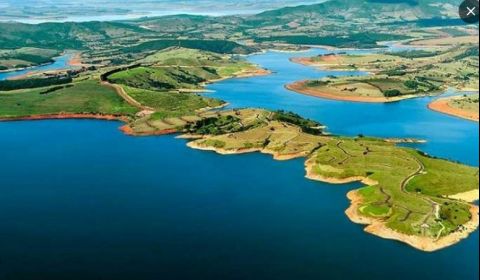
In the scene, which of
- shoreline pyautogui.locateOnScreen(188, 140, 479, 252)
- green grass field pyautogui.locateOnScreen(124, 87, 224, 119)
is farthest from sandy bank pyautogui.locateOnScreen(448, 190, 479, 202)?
green grass field pyautogui.locateOnScreen(124, 87, 224, 119)

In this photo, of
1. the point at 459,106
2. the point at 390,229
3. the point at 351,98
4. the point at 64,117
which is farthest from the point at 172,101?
the point at 390,229

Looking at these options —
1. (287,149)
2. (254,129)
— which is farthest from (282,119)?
(287,149)

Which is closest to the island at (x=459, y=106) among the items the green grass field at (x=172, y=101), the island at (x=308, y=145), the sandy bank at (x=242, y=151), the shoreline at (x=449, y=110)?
the shoreline at (x=449, y=110)

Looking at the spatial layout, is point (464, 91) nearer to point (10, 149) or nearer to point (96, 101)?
point (96, 101)

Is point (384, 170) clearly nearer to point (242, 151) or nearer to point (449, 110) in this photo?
point (242, 151)

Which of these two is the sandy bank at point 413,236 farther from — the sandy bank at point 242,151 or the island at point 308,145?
the sandy bank at point 242,151

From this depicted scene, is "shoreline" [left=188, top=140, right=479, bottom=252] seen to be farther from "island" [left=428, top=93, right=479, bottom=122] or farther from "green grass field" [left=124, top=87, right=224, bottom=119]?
"green grass field" [left=124, top=87, right=224, bottom=119]
